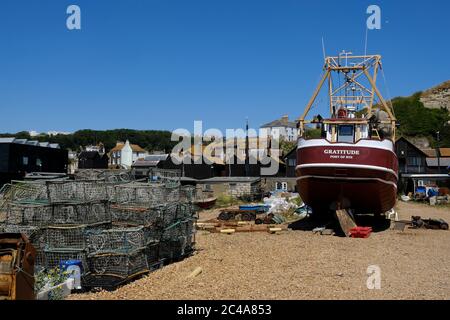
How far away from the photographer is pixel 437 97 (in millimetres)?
93500

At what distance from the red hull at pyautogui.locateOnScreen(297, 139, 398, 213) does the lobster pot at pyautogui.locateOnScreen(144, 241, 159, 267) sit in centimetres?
950

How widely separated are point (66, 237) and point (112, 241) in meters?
1.07

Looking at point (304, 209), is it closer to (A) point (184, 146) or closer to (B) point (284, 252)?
(B) point (284, 252)

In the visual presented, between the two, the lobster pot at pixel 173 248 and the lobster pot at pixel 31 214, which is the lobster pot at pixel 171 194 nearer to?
the lobster pot at pixel 173 248


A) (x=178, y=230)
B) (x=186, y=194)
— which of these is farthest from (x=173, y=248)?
(x=186, y=194)

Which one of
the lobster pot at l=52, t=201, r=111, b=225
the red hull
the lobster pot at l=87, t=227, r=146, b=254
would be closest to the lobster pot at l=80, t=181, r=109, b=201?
the lobster pot at l=52, t=201, r=111, b=225

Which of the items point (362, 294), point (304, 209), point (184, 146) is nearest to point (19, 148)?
point (184, 146)

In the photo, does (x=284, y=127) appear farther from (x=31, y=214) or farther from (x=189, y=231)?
(x=31, y=214)

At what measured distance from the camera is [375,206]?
2233 cm

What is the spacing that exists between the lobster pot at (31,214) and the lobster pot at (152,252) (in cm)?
250

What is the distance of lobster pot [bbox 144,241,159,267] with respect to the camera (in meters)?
12.7

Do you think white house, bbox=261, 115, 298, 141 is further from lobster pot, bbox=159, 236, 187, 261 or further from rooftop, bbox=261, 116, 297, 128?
lobster pot, bbox=159, 236, 187, 261

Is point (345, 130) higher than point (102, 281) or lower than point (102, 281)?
higher
